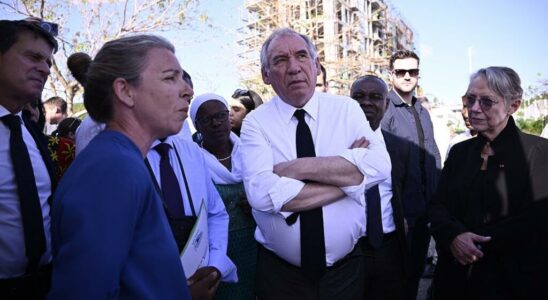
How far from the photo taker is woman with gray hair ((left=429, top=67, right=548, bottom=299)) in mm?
2512

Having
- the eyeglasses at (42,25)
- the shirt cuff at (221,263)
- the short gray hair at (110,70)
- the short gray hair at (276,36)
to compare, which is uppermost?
the eyeglasses at (42,25)

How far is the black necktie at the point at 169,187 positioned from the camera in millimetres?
2068

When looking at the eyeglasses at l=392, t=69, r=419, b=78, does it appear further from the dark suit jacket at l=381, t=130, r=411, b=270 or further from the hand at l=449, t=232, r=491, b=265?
the hand at l=449, t=232, r=491, b=265

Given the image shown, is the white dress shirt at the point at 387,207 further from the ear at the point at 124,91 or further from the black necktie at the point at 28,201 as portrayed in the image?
the black necktie at the point at 28,201

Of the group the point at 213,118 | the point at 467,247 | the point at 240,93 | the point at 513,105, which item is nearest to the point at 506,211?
the point at 467,247

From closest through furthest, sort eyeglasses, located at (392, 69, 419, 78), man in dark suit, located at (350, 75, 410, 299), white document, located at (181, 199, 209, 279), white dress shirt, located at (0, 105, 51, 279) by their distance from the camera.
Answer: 1. white document, located at (181, 199, 209, 279)
2. white dress shirt, located at (0, 105, 51, 279)
3. man in dark suit, located at (350, 75, 410, 299)
4. eyeglasses, located at (392, 69, 419, 78)

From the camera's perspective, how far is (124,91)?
153cm

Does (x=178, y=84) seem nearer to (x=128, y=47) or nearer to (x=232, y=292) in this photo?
(x=128, y=47)

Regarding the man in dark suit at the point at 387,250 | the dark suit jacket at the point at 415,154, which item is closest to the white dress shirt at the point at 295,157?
the man in dark suit at the point at 387,250

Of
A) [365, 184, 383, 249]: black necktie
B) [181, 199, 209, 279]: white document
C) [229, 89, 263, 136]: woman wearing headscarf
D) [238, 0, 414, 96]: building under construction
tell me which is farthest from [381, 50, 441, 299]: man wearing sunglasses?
[238, 0, 414, 96]: building under construction

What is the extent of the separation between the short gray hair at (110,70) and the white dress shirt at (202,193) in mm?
617

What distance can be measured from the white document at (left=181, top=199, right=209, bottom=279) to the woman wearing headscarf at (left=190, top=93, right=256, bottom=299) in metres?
Answer: 1.19

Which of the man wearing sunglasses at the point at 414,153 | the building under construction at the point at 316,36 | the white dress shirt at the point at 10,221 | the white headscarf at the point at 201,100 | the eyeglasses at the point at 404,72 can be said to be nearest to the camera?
the white dress shirt at the point at 10,221

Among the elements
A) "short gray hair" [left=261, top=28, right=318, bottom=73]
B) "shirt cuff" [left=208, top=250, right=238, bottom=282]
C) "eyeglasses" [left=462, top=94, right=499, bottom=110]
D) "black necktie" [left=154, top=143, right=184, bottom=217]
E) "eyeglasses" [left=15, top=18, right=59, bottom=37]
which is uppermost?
"eyeglasses" [left=15, top=18, right=59, bottom=37]
